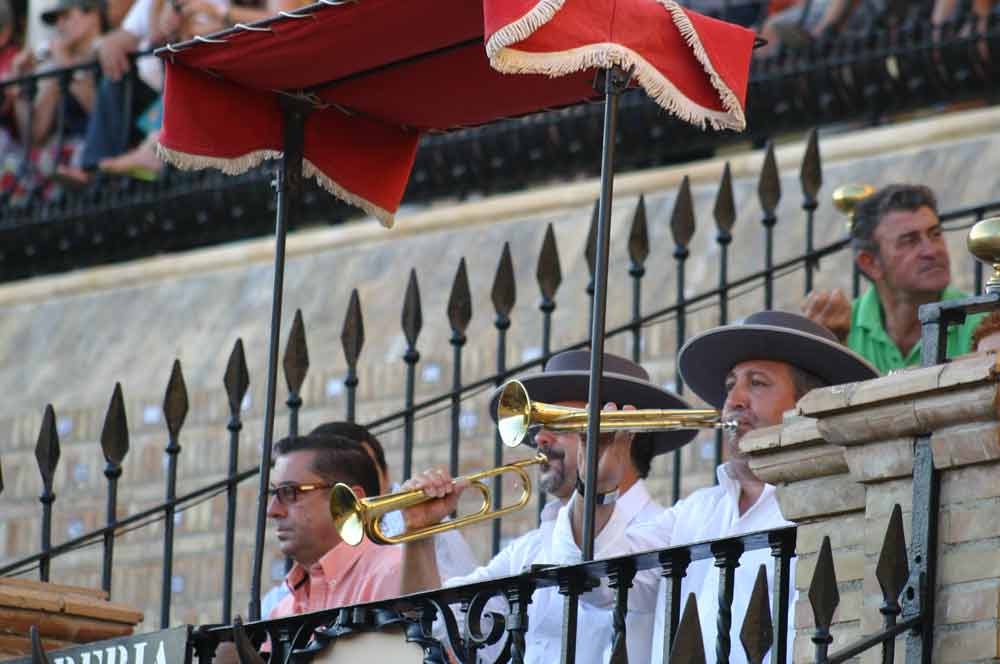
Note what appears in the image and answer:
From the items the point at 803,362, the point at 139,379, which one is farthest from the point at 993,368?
the point at 139,379

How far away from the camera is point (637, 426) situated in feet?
21.4

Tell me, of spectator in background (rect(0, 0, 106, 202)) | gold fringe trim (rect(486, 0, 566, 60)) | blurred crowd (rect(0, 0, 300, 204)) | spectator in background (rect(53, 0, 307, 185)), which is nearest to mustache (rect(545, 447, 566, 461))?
gold fringe trim (rect(486, 0, 566, 60))

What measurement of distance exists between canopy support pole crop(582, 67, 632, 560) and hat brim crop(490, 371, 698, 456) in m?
1.22

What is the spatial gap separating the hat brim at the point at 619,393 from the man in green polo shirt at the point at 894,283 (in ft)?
3.00

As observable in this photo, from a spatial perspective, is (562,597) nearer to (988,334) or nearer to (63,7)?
(988,334)

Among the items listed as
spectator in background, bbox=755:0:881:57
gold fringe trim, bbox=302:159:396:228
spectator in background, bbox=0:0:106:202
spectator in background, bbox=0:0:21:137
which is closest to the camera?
gold fringe trim, bbox=302:159:396:228

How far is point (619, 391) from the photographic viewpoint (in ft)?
23.2

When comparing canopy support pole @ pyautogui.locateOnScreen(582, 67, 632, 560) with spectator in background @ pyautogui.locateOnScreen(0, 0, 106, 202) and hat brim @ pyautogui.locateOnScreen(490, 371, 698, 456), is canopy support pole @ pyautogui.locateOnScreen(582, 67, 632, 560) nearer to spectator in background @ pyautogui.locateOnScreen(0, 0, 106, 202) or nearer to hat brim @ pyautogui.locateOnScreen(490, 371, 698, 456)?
hat brim @ pyautogui.locateOnScreen(490, 371, 698, 456)

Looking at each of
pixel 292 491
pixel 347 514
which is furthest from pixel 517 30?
pixel 292 491

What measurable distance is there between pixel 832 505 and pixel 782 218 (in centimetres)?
479

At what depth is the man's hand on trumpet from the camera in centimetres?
648

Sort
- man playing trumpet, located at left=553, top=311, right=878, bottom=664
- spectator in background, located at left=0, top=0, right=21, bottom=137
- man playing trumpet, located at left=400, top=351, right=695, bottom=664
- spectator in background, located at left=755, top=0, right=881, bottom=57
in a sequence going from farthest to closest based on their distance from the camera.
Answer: spectator in background, located at left=0, top=0, right=21, bottom=137 < spectator in background, located at left=755, top=0, right=881, bottom=57 < man playing trumpet, located at left=400, top=351, right=695, bottom=664 < man playing trumpet, located at left=553, top=311, right=878, bottom=664

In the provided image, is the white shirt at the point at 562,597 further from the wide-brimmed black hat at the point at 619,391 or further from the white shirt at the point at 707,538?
the wide-brimmed black hat at the point at 619,391

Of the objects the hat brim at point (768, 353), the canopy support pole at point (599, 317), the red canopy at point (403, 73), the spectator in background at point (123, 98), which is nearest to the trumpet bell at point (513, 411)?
the hat brim at point (768, 353)
